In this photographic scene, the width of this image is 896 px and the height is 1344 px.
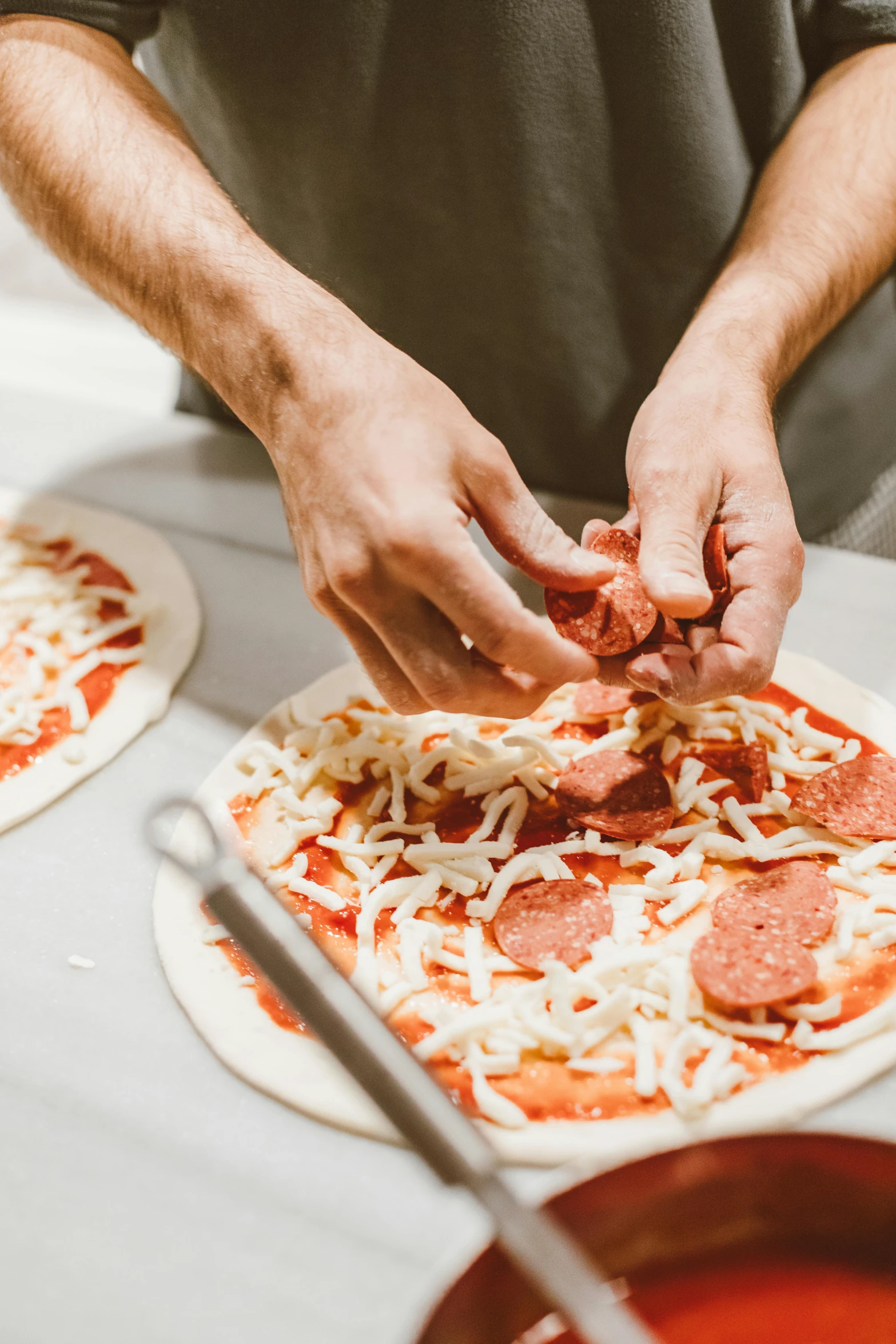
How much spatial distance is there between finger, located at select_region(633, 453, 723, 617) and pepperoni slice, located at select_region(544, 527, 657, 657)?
6 cm

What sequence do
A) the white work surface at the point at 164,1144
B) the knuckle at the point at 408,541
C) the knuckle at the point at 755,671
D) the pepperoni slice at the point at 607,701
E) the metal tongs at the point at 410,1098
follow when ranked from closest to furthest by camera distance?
1. the metal tongs at the point at 410,1098
2. the white work surface at the point at 164,1144
3. the knuckle at the point at 408,541
4. the knuckle at the point at 755,671
5. the pepperoni slice at the point at 607,701

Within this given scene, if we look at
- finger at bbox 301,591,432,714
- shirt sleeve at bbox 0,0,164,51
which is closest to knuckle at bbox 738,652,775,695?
finger at bbox 301,591,432,714

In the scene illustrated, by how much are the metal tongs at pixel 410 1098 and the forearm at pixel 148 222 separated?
2.24 feet

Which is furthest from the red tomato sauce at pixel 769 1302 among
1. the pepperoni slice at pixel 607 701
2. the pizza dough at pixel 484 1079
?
the pepperoni slice at pixel 607 701

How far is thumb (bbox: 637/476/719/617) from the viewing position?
3.52 feet

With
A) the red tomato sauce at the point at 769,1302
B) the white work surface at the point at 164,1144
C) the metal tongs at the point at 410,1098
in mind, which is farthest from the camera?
the white work surface at the point at 164,1144

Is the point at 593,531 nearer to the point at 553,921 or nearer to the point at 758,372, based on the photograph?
the point at 758,372

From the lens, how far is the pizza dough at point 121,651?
1.49 meters

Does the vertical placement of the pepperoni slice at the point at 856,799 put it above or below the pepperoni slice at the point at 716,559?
below

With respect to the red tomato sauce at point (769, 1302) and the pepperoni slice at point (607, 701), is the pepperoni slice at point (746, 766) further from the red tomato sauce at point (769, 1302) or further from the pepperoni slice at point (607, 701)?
the red tomato sauce at point (769, 1302)

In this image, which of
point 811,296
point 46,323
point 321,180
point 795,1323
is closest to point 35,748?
point 321,180

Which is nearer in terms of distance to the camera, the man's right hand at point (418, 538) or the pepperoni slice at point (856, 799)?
the man's right hand at point (418, 538)

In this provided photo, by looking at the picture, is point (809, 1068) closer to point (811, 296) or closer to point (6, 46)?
point (811, 296)

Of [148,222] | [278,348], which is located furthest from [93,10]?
[278,348]
